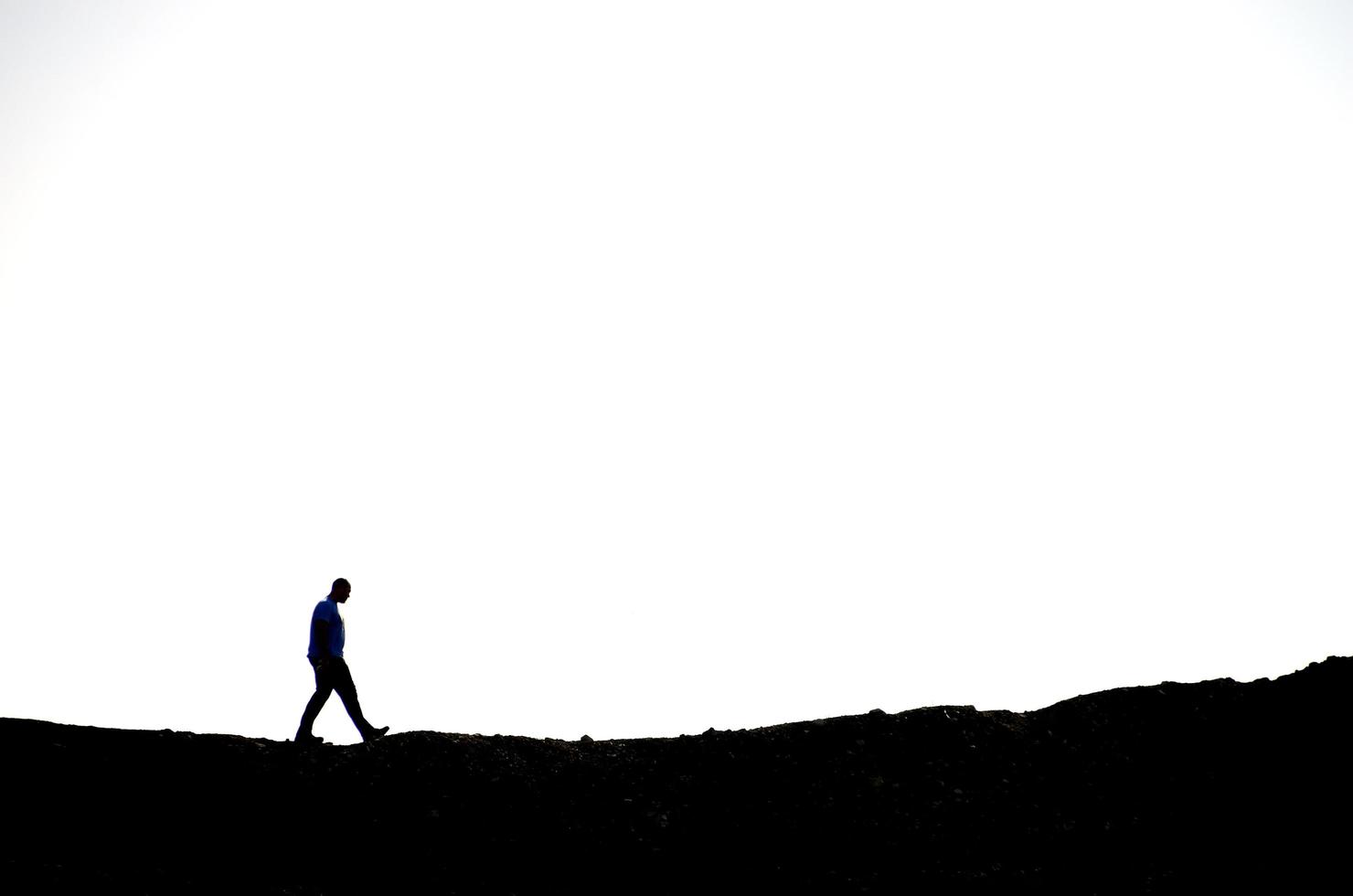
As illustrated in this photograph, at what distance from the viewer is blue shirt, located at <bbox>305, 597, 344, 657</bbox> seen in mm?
15391

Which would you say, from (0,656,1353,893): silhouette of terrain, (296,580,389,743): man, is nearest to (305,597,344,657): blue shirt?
(296,580,389,743): man

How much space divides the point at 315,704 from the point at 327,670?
0.52 m

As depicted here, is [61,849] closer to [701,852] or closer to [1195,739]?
[701,852]

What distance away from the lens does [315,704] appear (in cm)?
1553

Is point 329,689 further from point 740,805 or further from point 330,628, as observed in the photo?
point 740,805

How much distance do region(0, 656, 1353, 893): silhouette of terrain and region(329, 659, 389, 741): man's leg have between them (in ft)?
0.97

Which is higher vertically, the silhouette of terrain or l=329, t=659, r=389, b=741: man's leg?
l=329, t=659, r=389, b=741: man's leg

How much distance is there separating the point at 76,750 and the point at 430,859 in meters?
4.92

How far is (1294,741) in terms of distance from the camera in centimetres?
1500

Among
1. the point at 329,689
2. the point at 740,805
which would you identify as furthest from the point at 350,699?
the point at 740,805

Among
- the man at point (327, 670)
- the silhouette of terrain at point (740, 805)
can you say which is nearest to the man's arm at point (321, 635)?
the man at point (327, 670)

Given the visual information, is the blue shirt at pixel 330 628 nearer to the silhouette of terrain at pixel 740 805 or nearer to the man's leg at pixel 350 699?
the man's leg at pixel 350 699

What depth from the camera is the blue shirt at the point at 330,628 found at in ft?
50.5

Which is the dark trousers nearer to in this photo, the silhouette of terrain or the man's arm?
the man's arm
